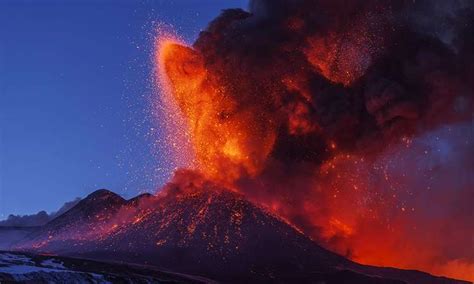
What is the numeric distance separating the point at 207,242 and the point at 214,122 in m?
12.0

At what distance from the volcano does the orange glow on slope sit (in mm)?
2300

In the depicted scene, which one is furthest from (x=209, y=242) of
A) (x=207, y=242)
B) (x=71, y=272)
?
(x=71, y=272)

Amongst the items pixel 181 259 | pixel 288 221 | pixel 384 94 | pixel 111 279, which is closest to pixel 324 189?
pixel 288 221

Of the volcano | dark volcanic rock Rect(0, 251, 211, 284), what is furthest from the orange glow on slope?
dark volcanic rock Rect(0, 251, 211, 284)

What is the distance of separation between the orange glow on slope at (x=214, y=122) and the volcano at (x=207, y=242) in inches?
90.5

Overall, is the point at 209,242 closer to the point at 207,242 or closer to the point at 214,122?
the point at 207,242

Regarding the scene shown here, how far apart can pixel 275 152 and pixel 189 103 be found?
349 inches

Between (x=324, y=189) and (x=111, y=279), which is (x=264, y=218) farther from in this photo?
(x=111, y=279)

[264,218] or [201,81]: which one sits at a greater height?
[201,81]

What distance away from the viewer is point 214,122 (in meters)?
57.6

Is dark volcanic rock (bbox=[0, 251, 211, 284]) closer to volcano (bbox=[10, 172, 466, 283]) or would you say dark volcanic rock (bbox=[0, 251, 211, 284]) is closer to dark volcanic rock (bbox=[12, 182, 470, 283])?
volcano (bbox=[10, 172, 466, 283])

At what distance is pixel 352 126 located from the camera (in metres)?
52.1

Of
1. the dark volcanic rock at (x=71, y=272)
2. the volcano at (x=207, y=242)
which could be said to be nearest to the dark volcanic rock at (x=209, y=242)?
the volcano at (x=207, y=242)

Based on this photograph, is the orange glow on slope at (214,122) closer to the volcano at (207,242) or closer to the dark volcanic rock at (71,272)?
the volcano at (207,242)
